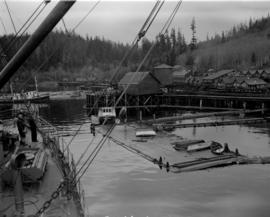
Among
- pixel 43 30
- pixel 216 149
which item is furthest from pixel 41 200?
pixel 216 149

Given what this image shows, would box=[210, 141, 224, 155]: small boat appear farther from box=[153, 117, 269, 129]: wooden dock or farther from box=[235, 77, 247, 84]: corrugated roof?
box=[235, 77, 247, 84]: corrugated roof

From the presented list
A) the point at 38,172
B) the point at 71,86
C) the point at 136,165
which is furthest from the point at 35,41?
the point at 71,86

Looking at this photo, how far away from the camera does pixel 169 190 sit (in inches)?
1055

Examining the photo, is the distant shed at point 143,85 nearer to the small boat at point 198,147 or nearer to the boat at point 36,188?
the small boat at point 198,147

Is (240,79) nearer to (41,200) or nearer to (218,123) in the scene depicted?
(218,123)

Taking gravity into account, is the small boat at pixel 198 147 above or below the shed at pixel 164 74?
below

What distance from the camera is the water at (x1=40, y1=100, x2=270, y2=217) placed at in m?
23.0

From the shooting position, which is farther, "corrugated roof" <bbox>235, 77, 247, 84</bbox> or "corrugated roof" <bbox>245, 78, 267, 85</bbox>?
"corrugated roof" <bbox>235, 77, 247, 84</bbox>

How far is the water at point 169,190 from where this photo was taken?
23047 millimetres

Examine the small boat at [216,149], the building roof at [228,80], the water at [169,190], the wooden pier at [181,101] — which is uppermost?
the building roof at [228,80]

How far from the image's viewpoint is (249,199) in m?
25.1

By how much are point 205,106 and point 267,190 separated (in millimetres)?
58573

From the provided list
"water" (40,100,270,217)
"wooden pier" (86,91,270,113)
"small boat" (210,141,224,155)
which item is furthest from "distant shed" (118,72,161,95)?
"small boat" (210,141,224,155)

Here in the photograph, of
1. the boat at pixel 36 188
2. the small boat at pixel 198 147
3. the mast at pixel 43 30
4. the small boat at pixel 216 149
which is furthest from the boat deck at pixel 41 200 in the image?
the small boat at pixel 216 149
